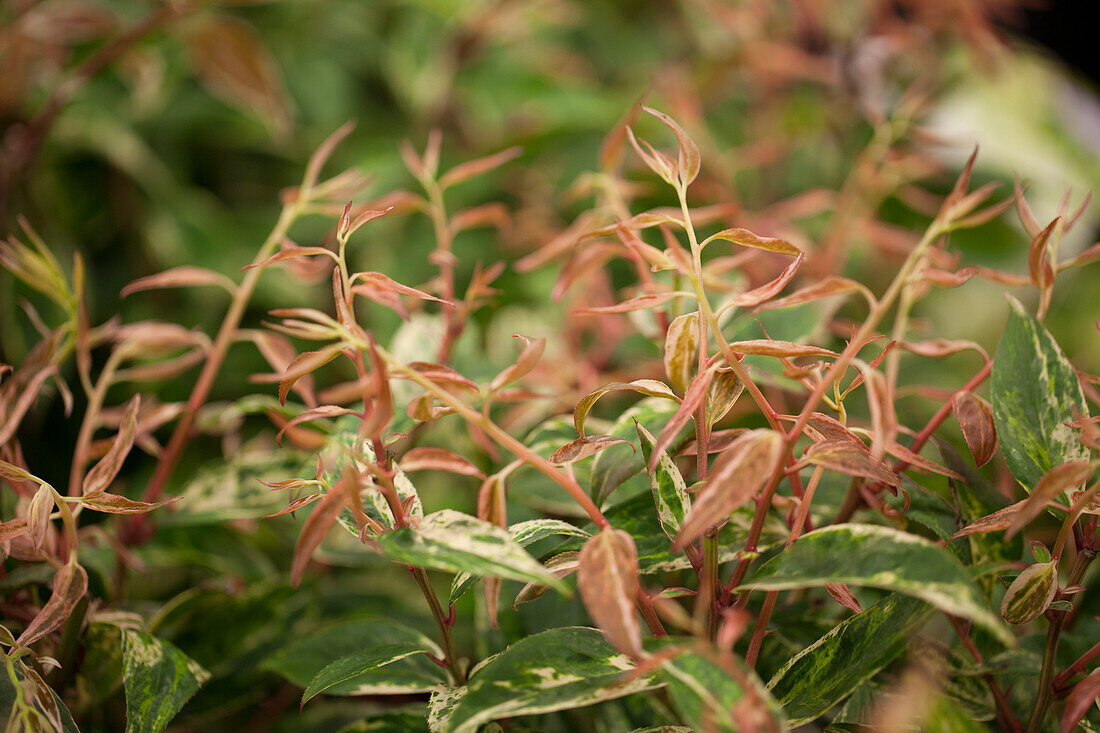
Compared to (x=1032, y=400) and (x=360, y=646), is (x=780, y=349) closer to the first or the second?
(x=1032, y=400)

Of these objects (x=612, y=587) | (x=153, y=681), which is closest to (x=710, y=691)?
(x=612, y=587)

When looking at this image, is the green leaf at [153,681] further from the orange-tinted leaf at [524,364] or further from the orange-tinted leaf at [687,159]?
the orange-tinted leaf at [687,159]

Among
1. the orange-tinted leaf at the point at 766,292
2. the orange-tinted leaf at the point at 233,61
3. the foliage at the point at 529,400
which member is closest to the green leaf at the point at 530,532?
the foliage at the point at 529,400

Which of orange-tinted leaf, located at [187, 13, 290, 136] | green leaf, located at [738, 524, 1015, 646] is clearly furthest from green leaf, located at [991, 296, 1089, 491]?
orange-tinted leaf, located at [187, 13, 290, 136]

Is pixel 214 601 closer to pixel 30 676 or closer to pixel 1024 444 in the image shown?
pixel 30 676

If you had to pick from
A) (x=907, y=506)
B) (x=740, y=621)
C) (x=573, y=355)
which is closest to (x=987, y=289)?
(x=573, y=355)

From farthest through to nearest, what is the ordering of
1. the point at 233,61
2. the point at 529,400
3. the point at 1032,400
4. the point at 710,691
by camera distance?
the point at 233,61
the point at 529,400
the point at 1032,400
the point at 710,691

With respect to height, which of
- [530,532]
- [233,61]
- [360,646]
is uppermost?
[233,61]
